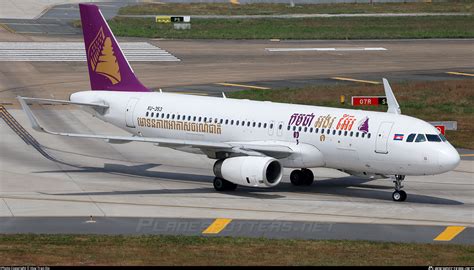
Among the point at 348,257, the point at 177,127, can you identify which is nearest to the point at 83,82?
the point at 177,127

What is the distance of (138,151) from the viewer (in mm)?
60625

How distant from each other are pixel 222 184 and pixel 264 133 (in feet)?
10.8

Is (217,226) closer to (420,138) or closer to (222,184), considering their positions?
(222,184)

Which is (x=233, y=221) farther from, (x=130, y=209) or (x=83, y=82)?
(x=83, y=82)

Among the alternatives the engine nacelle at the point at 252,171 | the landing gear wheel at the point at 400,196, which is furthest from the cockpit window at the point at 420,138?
the engine nacelle at the point at 252,171

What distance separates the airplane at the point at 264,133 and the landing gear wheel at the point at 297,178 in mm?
49

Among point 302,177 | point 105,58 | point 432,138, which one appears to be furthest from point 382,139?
point 105,58

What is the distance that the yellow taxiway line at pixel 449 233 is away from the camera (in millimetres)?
39844

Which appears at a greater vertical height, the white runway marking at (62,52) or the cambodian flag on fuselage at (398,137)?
the cambodian flag on fuselage at (398,137)

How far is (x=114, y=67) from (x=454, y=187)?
19.0m

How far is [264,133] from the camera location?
50.1 meters

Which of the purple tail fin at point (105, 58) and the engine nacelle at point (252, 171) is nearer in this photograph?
the engine nacelle at point (252, 171)

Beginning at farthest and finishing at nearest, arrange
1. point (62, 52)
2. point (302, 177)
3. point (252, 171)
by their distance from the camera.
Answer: point (62, 52)
point (302, 177)
point (252, 171)

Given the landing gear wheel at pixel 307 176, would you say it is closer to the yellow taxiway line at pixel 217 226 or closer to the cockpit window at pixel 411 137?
the cockpit window at pixel 411 137
